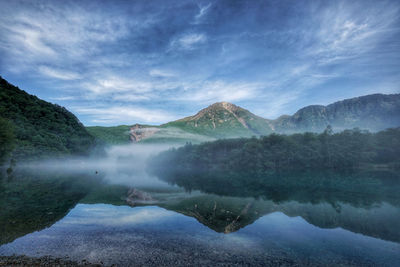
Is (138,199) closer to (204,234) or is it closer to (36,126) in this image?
(204,234)

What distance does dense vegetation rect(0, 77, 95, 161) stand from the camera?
112 metres

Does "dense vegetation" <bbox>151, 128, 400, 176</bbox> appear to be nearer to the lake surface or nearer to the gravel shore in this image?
the lake surface

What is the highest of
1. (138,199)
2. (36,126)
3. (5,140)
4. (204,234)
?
(36,126)

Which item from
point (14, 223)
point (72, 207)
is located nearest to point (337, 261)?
point (14, 223)

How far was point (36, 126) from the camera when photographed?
461ft

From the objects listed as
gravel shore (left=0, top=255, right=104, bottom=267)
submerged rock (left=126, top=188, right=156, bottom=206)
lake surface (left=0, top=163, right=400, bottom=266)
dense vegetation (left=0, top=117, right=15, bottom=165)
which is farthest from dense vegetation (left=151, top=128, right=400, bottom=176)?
gravel shore (left=0, top=255, right=104, bottom=267)

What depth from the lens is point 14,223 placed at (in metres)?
18.1

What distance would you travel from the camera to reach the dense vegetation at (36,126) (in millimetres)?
112387

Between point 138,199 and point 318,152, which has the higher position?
point 318,152

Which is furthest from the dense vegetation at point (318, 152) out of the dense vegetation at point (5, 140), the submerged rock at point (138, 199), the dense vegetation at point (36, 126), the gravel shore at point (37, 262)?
the gravel shore at point (37, 262)

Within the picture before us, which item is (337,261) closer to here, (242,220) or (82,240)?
(242,220)

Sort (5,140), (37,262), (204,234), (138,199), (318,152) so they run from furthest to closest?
1. (318,152)
2. (5,140)
3. (138,199)
4. (204,234)
5. (37,262)

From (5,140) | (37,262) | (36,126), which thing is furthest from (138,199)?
(36,126)

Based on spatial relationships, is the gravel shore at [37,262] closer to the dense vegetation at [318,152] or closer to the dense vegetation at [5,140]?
the dense vegetation at [5,140]
